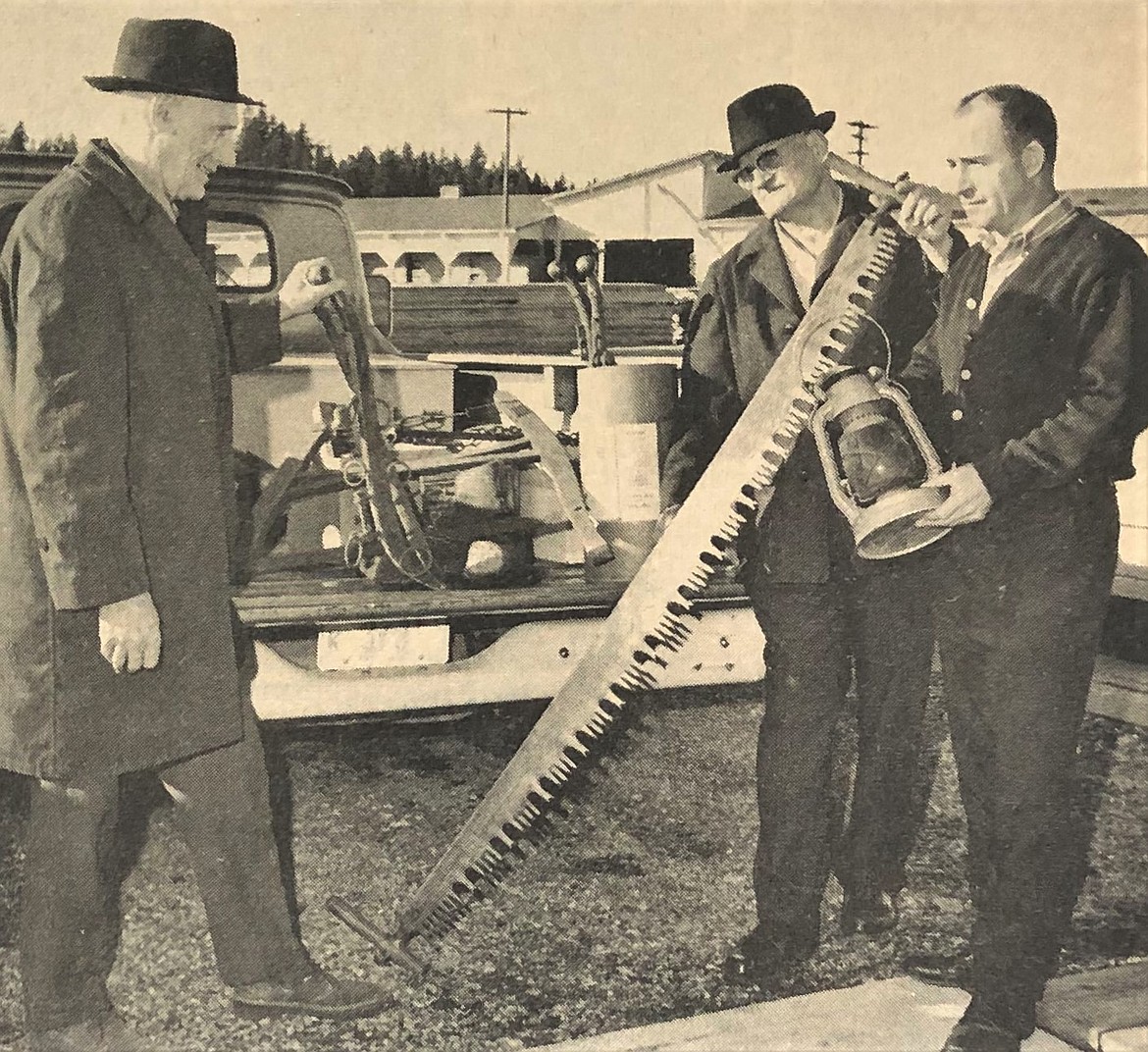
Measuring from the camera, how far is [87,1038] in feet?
6.48

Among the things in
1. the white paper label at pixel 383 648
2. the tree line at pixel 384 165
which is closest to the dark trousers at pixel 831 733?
the white paper label at pixel 383 648

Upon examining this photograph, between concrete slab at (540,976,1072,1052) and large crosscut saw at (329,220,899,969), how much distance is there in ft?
1.16

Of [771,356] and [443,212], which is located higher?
[443,212]

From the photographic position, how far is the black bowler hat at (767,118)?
2.15m

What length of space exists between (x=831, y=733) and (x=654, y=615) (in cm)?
40

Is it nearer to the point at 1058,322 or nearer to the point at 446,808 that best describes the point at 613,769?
the point at 446,808

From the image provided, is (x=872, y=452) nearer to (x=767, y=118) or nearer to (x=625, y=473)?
(x=625, y=473)

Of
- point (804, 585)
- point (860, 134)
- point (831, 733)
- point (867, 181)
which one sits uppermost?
point (860, 134)

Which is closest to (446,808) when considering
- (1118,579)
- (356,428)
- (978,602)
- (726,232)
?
(356,428)

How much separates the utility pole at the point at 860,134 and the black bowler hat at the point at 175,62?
42.2 inches

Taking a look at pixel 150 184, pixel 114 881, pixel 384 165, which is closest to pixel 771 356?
pixel 384 165

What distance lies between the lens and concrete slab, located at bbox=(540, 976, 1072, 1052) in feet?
6.89

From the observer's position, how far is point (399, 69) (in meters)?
2.17

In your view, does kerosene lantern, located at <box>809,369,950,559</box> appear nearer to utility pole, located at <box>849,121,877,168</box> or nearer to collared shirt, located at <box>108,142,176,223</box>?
utility pole, located at <box>849,121,877,168</box>
